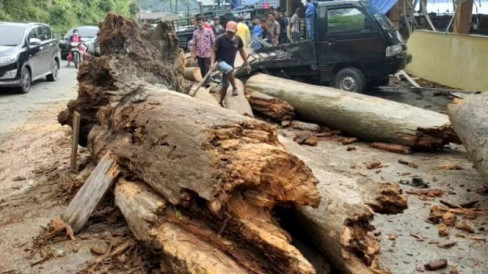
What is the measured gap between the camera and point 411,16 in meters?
16.9

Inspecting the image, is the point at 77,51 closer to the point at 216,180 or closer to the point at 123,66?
the point at 123,66

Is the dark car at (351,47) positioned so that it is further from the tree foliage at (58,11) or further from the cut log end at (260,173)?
the tree foliage at (58,11)

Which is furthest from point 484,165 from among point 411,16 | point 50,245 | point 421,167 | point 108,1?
point 108,1

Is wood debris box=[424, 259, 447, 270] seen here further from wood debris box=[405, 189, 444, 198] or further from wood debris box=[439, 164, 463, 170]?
wood debris box=[439, 164, 463, 170]

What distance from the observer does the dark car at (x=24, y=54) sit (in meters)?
13.9

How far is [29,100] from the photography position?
1336 centimetres

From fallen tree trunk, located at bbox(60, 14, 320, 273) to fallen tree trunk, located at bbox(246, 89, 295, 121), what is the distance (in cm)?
466

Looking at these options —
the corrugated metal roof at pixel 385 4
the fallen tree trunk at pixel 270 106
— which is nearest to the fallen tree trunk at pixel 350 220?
the fallen tree trunk at pixel 270 106

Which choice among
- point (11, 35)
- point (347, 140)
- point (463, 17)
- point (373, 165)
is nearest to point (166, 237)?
point (373, 165)

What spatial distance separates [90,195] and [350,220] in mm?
2587

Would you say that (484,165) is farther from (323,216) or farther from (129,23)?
(129,23)

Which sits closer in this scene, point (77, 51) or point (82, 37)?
point (77, 51)

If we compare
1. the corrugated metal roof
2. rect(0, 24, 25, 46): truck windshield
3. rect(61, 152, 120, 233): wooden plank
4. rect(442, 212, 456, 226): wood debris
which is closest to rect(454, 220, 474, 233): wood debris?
rect(442, 212, 456, 226): wood debris

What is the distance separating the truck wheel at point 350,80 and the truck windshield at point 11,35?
9.14m
